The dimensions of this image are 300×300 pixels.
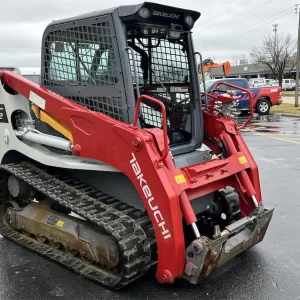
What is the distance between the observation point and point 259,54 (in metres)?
62.3

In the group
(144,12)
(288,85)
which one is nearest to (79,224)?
(144,12)

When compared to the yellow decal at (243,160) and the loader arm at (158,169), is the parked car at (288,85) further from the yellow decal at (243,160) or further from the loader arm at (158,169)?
the loader arm at (158,169)

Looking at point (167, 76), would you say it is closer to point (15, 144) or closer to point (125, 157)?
point (125, 157)

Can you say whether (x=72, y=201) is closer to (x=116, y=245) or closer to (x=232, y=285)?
(x=116, y=245)

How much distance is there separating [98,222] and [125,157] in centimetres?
62

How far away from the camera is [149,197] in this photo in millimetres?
3729

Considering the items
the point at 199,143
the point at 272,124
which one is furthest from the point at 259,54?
the point at 199,143

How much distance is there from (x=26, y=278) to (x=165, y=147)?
1.98 meters

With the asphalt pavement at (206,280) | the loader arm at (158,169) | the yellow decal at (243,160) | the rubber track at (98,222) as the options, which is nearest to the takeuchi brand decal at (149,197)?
the loader arm at (158,169)

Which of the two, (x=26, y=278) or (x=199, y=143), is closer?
(x=26, y=278)

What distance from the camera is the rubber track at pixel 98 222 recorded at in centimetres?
370

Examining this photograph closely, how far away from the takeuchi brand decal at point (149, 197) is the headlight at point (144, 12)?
1.27 meters

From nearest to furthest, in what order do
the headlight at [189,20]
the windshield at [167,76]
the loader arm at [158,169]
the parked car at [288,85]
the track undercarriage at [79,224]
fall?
1. the loader arm at [158,169]
2. the track undercarriage at [79,224]
3. the headlight at [189,20]
4. the windshield at [167,76]
5. the parked car at [288,85]

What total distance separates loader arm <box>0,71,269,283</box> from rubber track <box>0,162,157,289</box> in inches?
7.0
